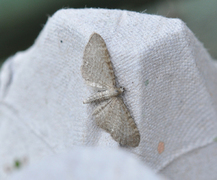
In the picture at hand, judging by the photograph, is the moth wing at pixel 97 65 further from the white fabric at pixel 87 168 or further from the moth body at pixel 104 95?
the white fabric at pixel 87 168

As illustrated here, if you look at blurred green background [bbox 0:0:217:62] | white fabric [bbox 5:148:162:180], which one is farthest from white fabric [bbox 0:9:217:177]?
blurred green background [bbox 0:0:217:62]

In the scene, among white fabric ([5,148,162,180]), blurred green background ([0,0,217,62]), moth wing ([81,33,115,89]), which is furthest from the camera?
blurred green background ([0,0,217,62])

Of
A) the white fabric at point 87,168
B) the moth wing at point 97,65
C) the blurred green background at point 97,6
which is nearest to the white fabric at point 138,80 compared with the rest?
the moth wing at point 97,65

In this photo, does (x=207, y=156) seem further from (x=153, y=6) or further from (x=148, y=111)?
(x=153, y=6)

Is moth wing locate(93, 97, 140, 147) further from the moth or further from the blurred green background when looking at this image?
the blurred green background

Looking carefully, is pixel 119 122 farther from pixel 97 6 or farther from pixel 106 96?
pixel 97 6
